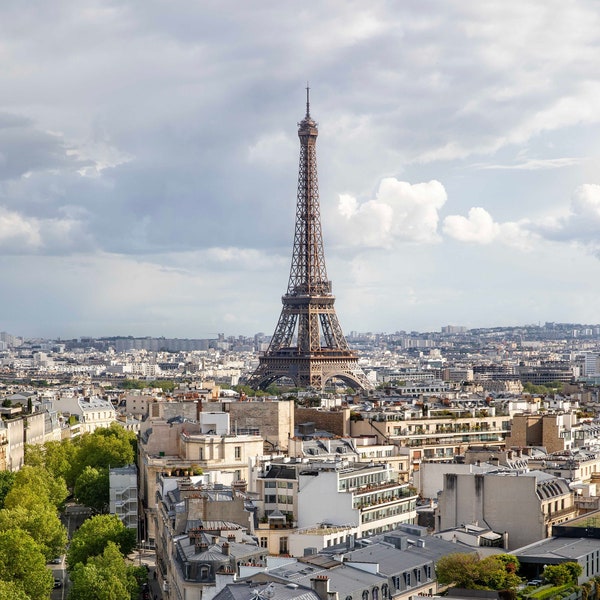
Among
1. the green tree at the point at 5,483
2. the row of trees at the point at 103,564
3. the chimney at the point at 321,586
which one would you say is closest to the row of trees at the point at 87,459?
the green tree at the point at 5,483

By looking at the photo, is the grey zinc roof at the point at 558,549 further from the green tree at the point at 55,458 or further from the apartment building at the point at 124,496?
the green tree at the point at 55,458

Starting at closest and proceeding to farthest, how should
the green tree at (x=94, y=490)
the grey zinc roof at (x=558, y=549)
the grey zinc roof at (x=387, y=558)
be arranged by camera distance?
the grey zinc roof at (x=387, y=558) → the grey zinc roof at (x=558, y=549) → the green tree at (x=94, y=490)

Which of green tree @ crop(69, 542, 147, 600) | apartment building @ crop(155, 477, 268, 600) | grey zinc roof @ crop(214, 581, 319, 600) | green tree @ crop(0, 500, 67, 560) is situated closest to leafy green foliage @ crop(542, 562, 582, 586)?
apartment building @ crop(155, 477, 268, 600)

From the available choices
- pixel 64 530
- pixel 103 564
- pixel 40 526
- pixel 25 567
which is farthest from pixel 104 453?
pixel 103 564

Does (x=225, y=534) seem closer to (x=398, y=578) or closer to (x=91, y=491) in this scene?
(x=398, y=578)

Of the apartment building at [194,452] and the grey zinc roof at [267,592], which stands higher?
the apartment building at [194,452]

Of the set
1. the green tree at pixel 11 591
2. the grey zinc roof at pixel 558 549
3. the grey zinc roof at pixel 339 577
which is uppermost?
the grey zinc roof at pixel 339 577

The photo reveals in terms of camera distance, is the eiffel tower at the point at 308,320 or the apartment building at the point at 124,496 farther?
the eiffel tower at the point at 308,320

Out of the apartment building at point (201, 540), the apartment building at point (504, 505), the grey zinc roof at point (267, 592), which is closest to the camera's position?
the grey zinc roof at point (267, 592)
